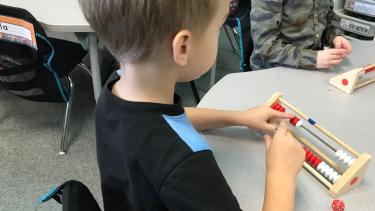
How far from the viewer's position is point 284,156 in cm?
76

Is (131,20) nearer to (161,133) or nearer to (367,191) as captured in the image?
(161,133)

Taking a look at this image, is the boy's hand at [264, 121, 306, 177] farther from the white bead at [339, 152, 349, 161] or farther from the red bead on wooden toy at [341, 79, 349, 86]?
the red bead on wooden toy at [341, 79, 349, 86]

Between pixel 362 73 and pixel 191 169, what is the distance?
2.44 ft

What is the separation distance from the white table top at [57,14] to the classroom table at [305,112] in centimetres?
67

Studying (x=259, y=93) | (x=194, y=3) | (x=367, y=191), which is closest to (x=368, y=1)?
(x=259, y=93)

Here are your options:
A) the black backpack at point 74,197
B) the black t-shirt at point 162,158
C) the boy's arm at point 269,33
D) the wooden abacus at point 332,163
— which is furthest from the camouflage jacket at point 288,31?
the black backpack at point 74,197

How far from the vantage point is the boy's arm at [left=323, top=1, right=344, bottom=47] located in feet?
4.68

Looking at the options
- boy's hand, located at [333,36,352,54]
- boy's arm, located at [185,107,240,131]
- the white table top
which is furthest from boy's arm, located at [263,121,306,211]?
the white table top

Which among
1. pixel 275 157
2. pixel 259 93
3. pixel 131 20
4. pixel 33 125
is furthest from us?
pixel 33 125

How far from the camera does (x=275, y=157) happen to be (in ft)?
2.49

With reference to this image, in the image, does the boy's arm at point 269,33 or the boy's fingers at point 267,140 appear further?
the boy's arm at point 269,33

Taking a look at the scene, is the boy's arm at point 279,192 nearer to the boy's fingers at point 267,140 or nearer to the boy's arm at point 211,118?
the boy's fingers at point 267,140

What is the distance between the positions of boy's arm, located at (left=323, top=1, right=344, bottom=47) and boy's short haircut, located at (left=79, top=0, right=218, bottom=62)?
0.93 meters

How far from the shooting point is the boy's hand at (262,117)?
88cm
